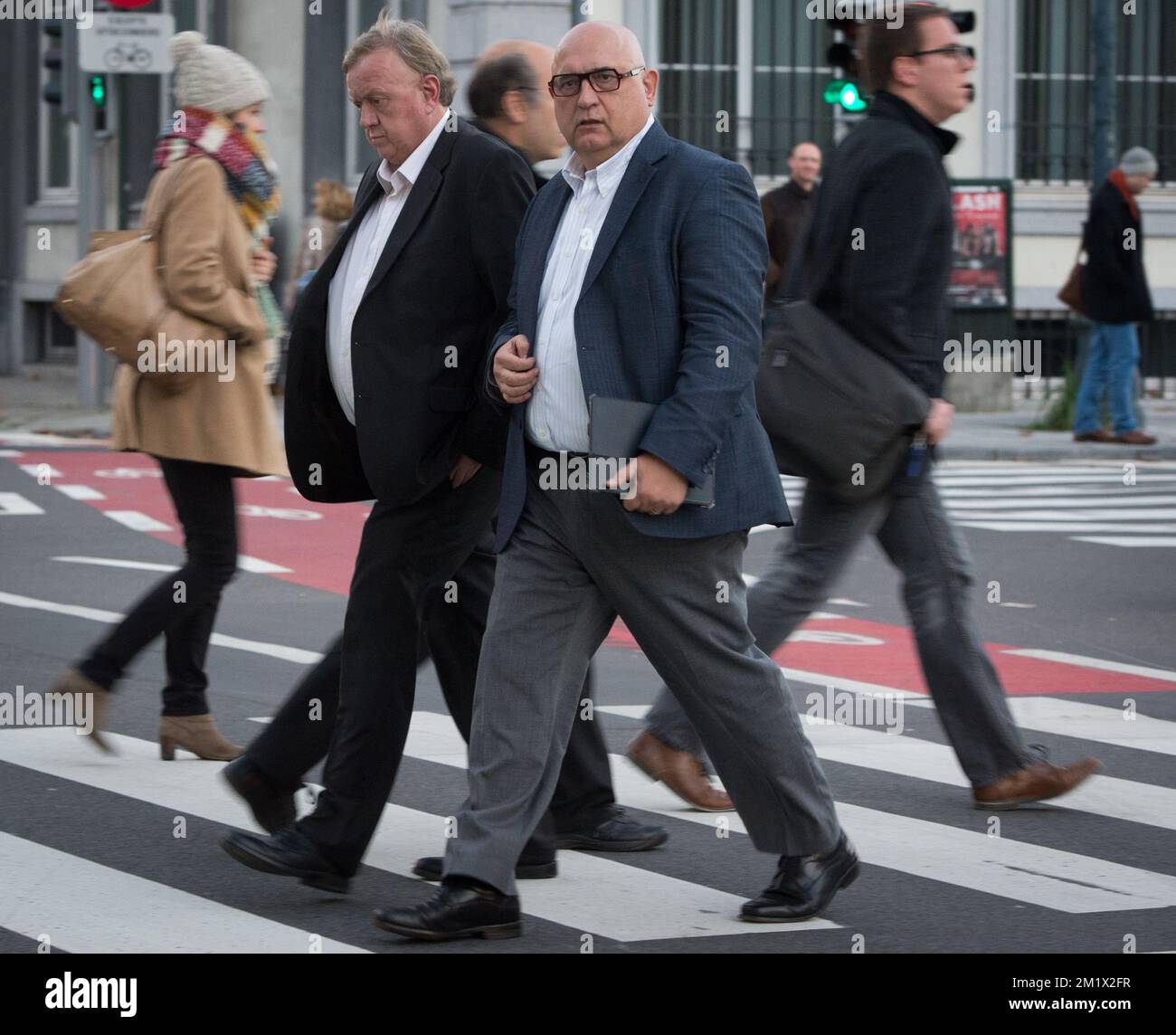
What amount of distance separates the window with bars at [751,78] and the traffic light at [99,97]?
6542 millimetres

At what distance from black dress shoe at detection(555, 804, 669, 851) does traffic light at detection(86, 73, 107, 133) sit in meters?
15.1

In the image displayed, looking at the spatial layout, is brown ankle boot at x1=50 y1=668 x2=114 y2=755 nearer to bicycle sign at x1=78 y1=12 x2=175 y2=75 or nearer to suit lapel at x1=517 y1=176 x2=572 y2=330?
suit lapel at x1=517 y1=176 x2=572 y2=330

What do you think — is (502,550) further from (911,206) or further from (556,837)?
(911,206)

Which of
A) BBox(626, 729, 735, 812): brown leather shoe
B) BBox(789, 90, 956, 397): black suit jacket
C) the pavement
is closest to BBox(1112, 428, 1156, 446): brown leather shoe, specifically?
the pavement

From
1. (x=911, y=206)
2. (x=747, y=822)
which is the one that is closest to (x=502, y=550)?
(x=747, y=822)

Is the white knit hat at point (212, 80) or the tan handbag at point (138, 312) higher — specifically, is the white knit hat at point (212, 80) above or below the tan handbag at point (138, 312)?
above

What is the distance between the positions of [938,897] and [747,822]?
65 centimetres

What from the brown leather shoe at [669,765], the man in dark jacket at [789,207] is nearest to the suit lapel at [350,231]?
the brown leather shoe at [669,765]

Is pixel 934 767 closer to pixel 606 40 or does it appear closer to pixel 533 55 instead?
pixel 533 55

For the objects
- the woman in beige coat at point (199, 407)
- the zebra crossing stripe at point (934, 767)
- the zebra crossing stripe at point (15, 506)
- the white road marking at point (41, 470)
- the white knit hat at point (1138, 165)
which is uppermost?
the white knit hat at point (1138, 165)

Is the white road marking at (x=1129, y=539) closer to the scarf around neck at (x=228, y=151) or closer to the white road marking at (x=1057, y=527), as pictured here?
the white road marking at (x=1057, y=527)

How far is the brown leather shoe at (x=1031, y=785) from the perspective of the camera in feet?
19.7
